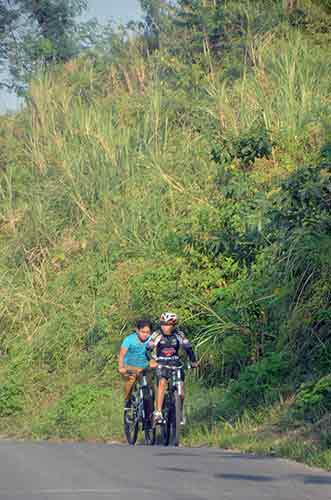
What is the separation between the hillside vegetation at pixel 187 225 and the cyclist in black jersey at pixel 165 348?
904mm

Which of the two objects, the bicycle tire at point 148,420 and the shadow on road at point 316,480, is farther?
the bicycle tire at point 148,420

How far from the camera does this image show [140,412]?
52.8 feet

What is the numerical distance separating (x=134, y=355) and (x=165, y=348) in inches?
49.5

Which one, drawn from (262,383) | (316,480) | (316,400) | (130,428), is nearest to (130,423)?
(130,428)

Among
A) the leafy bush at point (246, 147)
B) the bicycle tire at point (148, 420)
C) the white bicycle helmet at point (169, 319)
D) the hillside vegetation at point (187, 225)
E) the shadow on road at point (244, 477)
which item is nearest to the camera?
the shadow on road at point (244, 477)

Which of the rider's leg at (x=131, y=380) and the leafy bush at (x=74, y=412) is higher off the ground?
the rider's leg at (x=131, y=380)

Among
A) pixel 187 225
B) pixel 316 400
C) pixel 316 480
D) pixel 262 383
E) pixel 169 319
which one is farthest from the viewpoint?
pixel 187 225

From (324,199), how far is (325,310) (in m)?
1.78

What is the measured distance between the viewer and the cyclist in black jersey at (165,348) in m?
15.5

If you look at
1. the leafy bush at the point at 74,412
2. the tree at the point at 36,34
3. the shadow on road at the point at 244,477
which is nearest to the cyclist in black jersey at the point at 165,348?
the leafy bush at the point at 74,412

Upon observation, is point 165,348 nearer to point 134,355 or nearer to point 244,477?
point 134,355

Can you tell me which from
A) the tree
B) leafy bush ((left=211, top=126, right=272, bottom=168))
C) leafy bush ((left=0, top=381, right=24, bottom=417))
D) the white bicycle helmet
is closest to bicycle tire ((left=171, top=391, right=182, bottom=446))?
the white bicycle helmet

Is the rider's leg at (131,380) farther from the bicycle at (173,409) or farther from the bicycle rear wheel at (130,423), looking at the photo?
the bicycle at (173,409)

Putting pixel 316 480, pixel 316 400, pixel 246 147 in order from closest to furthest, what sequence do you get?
pixel 316 480, pixel 316 400, pixel 246 147
